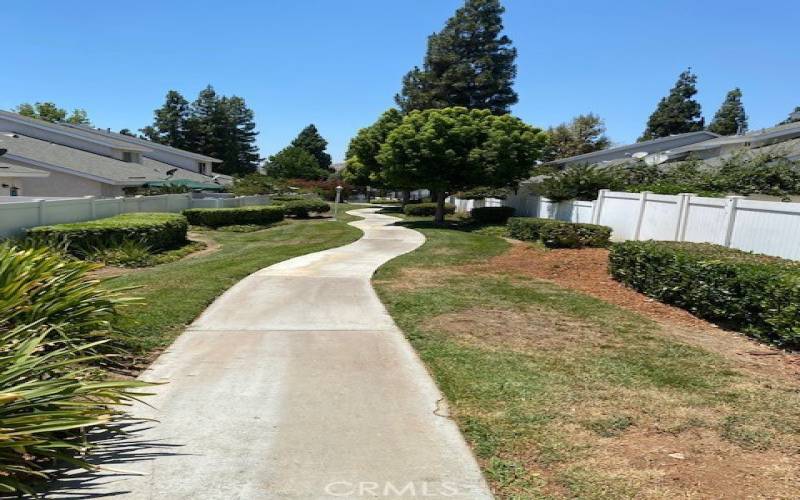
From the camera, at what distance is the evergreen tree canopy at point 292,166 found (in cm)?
7194

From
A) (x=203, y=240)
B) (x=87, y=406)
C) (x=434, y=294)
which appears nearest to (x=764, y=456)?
(x=87, y=406)

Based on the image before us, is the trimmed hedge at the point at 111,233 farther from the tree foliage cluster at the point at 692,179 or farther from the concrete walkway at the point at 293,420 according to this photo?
the tree foliage cluster at the point at 692,179

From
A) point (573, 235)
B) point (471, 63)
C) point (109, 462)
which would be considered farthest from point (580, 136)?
point (109, 462)

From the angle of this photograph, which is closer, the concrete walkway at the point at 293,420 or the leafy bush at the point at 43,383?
the leafy bush at the point at 43,383

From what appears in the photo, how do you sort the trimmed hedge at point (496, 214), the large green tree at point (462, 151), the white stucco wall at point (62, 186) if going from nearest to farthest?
the large green tree at point (462, 151)
the white stucco wall at point (62, 186)
the trimmed hedge at point (496, 214)

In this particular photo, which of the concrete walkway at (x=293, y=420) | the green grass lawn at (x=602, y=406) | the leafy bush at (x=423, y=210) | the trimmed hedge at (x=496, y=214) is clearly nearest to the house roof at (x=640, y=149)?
the leafy bush at (x=423, y=210)

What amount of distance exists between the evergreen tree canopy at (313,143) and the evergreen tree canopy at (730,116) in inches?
2348

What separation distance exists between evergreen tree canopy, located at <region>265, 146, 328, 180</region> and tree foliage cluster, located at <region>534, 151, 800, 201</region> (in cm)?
5061

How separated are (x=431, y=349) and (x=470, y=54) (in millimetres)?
50672

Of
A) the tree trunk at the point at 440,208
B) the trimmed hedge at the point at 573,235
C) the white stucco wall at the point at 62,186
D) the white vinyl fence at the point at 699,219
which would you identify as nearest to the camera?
the white vinyl fence at the point at 699,219

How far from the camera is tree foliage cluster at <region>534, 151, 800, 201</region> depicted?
17.1m

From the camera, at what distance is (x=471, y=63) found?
52188 mm

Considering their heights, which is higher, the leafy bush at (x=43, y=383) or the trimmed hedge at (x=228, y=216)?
the leafy bush at (x=43, y=383)

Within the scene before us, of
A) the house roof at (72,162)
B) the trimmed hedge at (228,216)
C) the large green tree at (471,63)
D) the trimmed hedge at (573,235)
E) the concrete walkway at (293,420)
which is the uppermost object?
the large green tree at (471,63)
